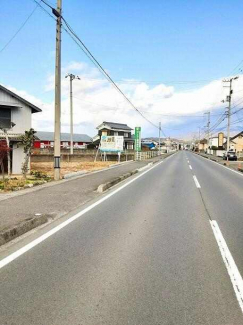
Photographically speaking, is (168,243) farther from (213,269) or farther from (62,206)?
(62,206)

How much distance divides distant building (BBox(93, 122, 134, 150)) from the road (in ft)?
241

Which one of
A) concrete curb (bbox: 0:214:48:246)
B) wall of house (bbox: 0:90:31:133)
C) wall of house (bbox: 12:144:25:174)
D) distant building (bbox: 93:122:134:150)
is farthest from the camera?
distant building (bbox: 93:122:134:150)

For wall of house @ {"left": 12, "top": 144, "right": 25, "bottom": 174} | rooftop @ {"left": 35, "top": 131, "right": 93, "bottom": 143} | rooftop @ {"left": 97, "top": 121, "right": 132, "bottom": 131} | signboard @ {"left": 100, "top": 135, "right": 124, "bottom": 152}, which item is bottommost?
wall of house @ {"left": 12, "top": 144, "right": 25, "bottom": 174}

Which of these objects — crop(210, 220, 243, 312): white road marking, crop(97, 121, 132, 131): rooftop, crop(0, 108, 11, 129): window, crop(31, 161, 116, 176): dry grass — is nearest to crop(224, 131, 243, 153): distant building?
crop(97, 121, 132, 131): rooftop

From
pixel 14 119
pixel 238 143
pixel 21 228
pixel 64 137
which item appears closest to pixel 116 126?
pixel 64 137

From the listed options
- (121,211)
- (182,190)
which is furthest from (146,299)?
(182,190)

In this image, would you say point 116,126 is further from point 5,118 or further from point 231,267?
point 231,267

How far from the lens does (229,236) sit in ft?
21.1

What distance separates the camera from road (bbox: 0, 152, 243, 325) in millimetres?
3342

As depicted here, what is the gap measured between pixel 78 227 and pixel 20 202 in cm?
322

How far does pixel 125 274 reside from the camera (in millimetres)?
4398

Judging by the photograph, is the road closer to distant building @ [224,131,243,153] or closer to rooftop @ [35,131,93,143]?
rooftop @ [35,131,93,143]

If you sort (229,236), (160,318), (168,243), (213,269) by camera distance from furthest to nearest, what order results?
(229,236), (168,243), (213,269), (160,318)

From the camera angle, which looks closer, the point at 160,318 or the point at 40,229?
the point at 160,318
